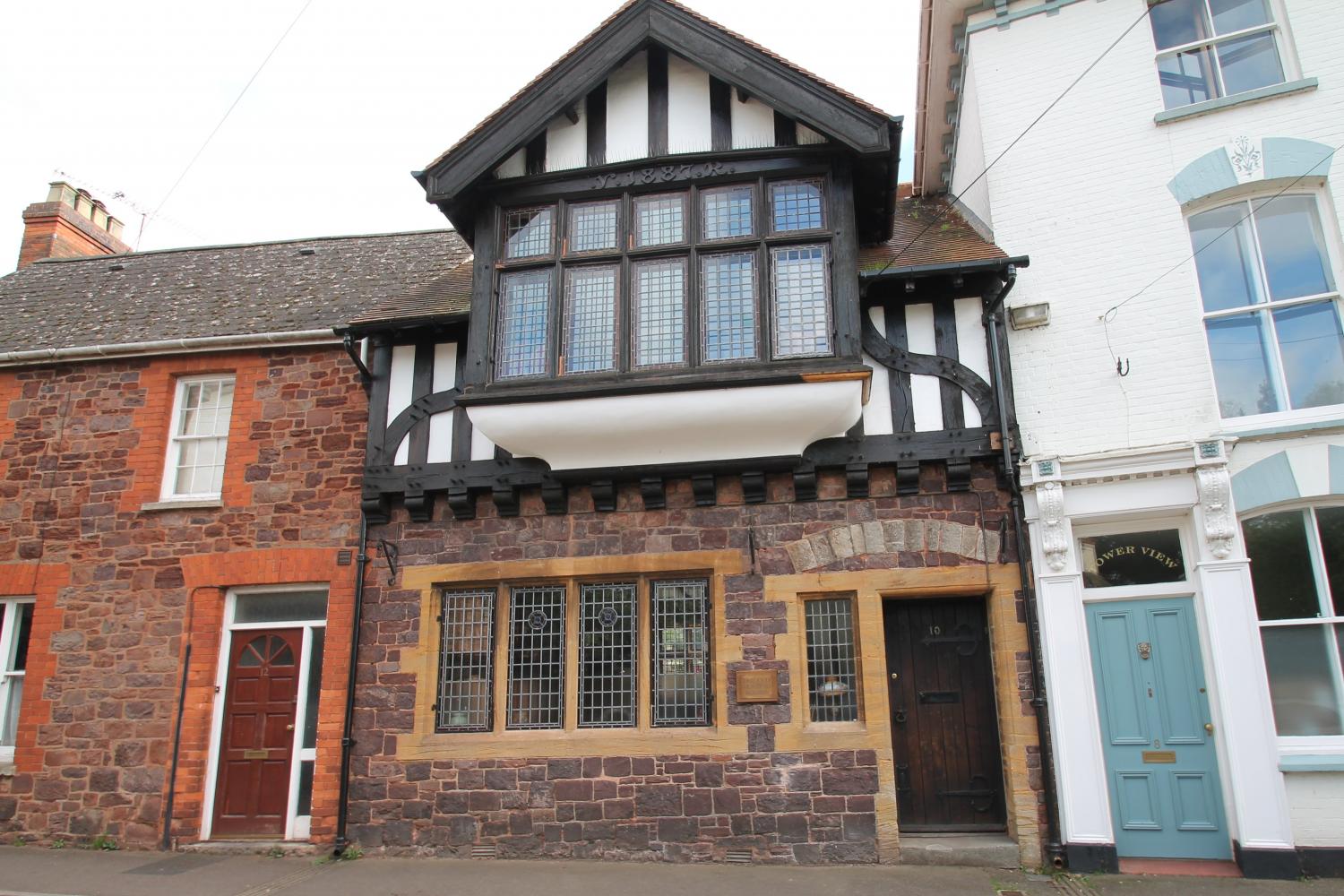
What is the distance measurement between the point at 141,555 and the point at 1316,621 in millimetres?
12026

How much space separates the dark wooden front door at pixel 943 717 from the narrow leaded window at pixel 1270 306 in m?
3.18

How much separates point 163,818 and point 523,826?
13.4ft

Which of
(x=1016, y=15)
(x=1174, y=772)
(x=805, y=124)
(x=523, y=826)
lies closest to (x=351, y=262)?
(x=805, y=124)

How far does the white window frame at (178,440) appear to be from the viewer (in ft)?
33.0

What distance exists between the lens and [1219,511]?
23.6ft

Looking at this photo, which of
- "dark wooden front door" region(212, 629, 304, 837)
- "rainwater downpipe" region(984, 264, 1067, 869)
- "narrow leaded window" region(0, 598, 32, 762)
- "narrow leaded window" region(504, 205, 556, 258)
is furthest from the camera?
"narrow leaded window" region(0, 598, 32, 762)

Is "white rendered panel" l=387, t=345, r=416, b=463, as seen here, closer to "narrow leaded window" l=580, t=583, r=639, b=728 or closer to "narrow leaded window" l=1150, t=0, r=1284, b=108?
"narrow leaded window" l=580, t=583, r=639, b=728

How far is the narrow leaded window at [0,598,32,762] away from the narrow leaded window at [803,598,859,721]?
29.9 ft

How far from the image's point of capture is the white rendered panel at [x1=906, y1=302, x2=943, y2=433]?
8203 millimetres

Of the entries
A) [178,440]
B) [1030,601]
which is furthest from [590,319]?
[178,440]

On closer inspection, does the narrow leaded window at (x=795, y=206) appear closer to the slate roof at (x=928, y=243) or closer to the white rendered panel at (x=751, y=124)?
the white rendered panel at (x=751, y=124)

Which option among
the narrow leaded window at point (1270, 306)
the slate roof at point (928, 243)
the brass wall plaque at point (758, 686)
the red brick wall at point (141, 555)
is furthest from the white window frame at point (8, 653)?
the narrow leaded window at point (1270, 306)

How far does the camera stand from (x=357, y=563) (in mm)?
9008

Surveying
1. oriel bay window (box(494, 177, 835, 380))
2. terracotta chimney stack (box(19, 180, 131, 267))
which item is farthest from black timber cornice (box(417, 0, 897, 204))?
terracotta chimney stack (box(19, 180, 131, 267))
